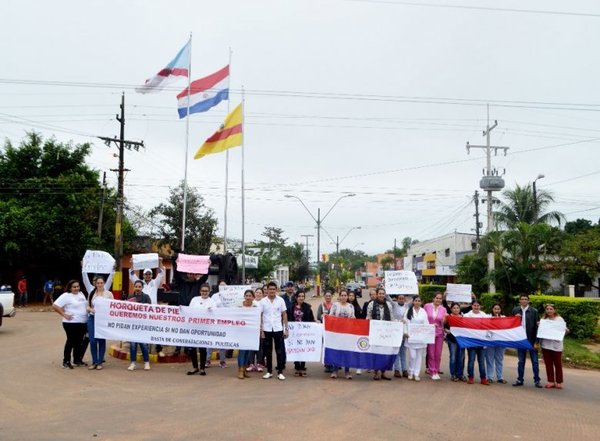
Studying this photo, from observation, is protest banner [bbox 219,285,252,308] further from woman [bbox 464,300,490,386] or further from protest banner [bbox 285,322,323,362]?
woman [bbox 464,300,490,386]

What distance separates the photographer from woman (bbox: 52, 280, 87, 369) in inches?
407

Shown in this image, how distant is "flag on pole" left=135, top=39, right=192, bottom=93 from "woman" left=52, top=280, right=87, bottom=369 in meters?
10.2

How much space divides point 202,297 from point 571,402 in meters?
6.97

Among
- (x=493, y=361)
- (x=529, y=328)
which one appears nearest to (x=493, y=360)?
(x=493, y=361)

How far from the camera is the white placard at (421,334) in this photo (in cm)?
1020

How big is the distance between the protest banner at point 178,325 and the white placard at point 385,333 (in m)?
2.27

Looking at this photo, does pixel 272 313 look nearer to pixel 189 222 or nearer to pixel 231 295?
pixel 231 295

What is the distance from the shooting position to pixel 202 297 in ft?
35.1

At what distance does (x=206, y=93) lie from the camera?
62.5 ft

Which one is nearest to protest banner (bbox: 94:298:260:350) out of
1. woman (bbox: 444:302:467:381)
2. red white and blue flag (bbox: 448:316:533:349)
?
woman (bbox: 444:302:467:381)

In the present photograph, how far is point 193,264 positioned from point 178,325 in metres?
2.22

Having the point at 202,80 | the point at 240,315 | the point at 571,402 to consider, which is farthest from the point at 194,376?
the point at 202,80

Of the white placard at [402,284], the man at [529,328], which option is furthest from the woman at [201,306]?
the man at [529,328]

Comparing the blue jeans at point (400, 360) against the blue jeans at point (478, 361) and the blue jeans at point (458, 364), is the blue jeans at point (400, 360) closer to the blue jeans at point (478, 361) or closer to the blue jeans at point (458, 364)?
the blue jeans at point (458, 364)
